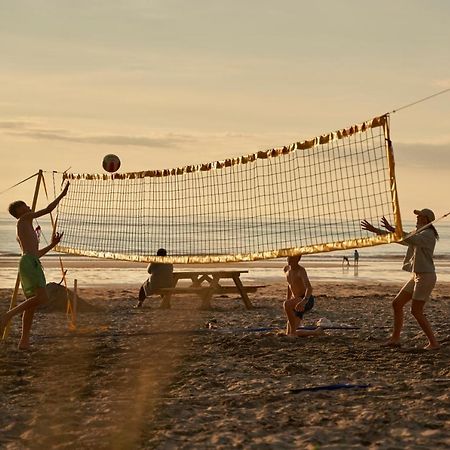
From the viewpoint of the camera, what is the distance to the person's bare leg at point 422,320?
30.3 feet

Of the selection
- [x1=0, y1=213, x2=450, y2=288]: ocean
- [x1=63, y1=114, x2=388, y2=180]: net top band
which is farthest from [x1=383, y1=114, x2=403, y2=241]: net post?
[x1=0, y1=213, x2=450, y2=288]: ocean

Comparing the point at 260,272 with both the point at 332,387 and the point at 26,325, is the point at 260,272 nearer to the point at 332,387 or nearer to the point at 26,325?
the point at 26,325

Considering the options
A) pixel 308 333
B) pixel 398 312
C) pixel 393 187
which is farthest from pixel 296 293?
pixel 393 187

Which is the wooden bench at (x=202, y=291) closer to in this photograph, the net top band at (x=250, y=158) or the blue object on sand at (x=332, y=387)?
the net top band at (x=250, y=158)

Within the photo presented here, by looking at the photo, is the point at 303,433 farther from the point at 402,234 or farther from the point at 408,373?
the point at 402,234

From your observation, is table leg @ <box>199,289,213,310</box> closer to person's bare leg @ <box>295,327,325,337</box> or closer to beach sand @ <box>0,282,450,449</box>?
beach sand @ <box>0,282,450,449</box>

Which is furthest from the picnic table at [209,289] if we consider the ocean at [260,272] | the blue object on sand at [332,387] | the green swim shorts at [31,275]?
the ocean at [260,272]

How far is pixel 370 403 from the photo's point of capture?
684cm

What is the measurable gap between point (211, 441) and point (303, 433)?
0.64m

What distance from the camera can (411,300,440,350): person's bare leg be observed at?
923 cm

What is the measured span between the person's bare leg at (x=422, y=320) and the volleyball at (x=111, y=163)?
5.45 m

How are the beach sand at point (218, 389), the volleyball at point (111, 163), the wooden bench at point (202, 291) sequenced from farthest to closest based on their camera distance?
the wooden bench at point (202, 291) → the volleyball at point (111, 163) → the beach sand at point (218, 389)

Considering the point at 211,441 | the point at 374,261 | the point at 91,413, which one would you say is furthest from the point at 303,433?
the point at 374,261

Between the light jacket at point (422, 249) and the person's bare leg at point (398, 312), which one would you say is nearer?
the light jacket at point (422, 249)
